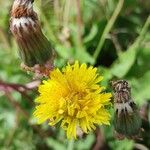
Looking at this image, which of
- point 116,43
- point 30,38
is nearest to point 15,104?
point 116,43

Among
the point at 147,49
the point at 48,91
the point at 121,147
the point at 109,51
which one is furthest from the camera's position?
the point at 109,51

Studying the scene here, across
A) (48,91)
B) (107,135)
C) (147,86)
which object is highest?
(147,86)

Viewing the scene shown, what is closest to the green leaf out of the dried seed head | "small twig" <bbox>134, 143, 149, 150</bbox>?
"small twig" <bbox>134, 143, 149, 150</bbox>

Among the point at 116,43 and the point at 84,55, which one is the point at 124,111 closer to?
the point at 84,55

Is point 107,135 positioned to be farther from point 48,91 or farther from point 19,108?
point 48,91

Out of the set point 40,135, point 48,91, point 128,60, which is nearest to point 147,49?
point 128,60

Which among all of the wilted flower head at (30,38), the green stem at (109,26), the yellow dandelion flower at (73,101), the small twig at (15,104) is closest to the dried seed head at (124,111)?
the yellow dandelion flower at (73,101)
